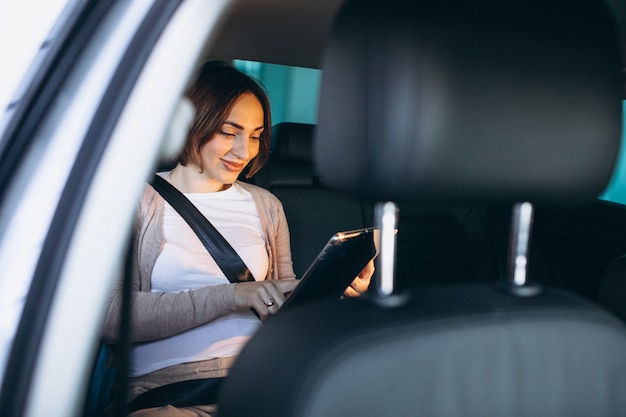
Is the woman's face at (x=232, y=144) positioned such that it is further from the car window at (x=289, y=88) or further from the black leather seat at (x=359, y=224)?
the black leather seat at (x=359, y=224)

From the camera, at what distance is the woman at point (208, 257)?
1402 millimetres

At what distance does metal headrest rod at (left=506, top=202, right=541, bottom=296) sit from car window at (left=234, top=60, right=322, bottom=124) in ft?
4.77

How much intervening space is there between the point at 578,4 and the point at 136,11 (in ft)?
1.61


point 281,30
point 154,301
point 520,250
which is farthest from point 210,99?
point 520,250

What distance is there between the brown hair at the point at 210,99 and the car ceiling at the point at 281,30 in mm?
83

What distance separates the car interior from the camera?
64 cm

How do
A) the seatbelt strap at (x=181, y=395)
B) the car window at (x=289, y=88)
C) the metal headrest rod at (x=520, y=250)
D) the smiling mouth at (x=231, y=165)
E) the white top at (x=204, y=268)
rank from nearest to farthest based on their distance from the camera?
the metal headrest rod at (x=520, y=250) → the seatbelt strap at (x=181, y=395) → the white top at (x=204, y=268) → the smiling mouth at (x=231, y=165) → the car window at (x=289, y=88)

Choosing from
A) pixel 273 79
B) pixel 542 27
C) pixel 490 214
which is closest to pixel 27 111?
pixel 542 27

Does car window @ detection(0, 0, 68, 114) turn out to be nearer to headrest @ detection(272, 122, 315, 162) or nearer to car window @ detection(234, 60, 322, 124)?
car window @ detection(234, 60, 322, 124)

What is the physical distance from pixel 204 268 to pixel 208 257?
0.11 feet

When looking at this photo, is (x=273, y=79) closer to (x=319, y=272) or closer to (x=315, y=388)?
(x=319, y=272)

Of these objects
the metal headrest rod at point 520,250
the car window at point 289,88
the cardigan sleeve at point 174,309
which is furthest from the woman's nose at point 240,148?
the metal headrest rod at point 520,250

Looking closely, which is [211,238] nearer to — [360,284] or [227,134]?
[227,134]

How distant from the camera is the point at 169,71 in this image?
0.68 m
